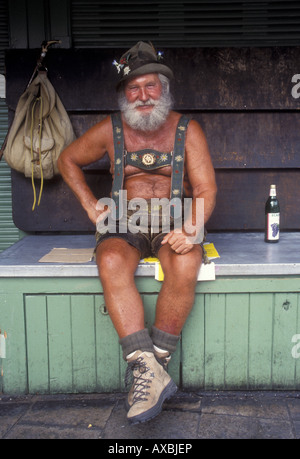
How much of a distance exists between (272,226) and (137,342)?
4.26 ft

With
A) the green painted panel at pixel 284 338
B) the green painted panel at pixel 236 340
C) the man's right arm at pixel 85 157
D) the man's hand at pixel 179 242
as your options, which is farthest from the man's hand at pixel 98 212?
the green painted panel at pixel 284 338

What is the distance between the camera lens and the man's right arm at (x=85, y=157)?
112 inches

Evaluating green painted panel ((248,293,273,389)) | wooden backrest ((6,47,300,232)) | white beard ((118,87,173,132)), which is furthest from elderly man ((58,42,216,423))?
wooden backrest ((6,47,300,232))

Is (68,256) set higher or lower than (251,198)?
lower

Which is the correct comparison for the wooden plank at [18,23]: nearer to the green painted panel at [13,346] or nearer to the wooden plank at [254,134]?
the wooden plank at [254,134]

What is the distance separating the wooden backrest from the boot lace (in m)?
1.42

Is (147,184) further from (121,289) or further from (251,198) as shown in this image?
(251,198)

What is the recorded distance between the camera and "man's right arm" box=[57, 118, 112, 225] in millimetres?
2852

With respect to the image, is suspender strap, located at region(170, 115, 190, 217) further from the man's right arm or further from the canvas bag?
the canvas bag

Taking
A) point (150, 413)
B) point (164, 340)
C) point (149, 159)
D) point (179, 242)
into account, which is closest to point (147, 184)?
point (149, 159)

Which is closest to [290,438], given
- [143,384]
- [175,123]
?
[143,384]

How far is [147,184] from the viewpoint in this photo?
2.85m

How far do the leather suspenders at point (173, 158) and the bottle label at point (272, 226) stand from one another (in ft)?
2.34

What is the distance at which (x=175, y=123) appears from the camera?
2836mm
